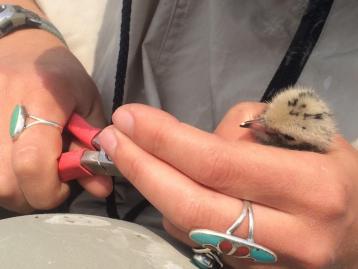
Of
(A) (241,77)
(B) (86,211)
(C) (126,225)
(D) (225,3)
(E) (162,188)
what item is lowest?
(B) (86,211)

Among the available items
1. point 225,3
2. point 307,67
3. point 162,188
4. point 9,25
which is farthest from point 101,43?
point 162,188

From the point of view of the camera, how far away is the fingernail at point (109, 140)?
78cm

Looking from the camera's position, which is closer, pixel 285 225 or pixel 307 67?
pixel 285 225

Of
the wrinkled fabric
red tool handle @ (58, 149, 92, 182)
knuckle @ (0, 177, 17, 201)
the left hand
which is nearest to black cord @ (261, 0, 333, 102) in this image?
the wrinkled fabric

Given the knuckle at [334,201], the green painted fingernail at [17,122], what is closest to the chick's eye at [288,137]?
the knuckle at [334,201]

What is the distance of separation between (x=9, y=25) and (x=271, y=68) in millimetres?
571

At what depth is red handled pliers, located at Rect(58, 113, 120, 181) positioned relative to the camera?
2.93 feet

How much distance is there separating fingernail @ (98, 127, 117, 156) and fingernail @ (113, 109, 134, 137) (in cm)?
Result: 2

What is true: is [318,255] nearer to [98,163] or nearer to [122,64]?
[98,163]

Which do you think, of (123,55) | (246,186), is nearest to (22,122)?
(123,55)

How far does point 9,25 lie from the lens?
3.92ft

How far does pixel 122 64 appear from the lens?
3.40 ft

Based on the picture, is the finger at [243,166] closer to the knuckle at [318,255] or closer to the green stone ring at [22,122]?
the knuckle at [318,255]

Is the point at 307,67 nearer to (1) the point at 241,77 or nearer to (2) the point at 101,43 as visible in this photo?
(1) the point at 241,77
